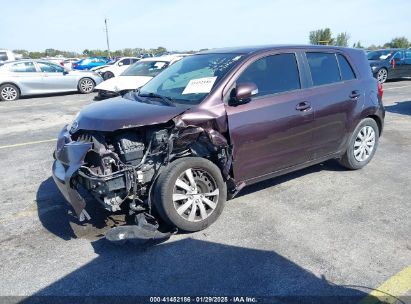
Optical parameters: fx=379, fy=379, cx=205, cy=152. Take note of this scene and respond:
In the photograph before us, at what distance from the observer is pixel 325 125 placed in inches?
185

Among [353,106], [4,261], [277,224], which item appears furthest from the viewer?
[353,106]

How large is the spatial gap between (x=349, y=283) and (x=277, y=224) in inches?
42.3

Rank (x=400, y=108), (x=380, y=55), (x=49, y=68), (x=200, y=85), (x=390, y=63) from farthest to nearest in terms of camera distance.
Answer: (x=380, y=55) → (x=390, y=63) → (x=49, y=68) → (x=400, y=108) → (x=200, y=85)

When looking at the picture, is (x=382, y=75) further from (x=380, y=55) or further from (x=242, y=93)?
(x=242, y=93)

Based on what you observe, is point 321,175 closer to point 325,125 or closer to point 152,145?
point 325,125

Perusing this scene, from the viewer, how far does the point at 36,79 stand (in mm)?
14531

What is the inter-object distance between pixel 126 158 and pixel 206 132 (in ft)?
2.67

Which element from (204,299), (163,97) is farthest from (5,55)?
(204,299)

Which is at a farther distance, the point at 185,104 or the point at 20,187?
the point at 20,187

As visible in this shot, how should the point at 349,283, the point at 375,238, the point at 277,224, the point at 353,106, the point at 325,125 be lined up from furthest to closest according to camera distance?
1. the point at 353,106
2. the point at 325,125
3. the point at 277,224
4. the point at 375,238
5. the point at 349,283

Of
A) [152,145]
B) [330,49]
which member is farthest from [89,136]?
[330,49]

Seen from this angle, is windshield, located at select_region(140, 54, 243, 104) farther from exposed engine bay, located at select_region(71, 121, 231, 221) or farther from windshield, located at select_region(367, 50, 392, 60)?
windshield, located at select_region(367, 50, 392, 60)

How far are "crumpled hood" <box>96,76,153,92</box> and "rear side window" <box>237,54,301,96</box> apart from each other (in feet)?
25.3

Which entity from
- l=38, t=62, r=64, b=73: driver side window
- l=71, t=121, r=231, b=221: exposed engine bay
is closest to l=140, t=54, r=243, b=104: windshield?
l=71, t=121, r=231, b=221: exposed engine bay
